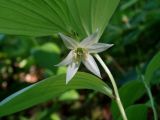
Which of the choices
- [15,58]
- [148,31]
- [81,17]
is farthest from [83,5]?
[15,58]

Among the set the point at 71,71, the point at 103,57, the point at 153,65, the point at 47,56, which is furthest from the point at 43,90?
the point at 103,57

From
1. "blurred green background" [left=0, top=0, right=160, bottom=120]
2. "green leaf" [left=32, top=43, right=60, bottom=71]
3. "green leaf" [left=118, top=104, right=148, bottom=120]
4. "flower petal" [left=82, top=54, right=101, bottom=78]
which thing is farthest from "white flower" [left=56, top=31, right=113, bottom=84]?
"green leaf" [left=32, top=43, right=60, bottom=71]

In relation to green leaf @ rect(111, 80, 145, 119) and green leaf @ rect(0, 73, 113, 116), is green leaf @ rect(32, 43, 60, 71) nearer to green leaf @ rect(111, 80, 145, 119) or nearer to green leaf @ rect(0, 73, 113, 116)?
green leaf @ rect(111, 80, 145, 119)

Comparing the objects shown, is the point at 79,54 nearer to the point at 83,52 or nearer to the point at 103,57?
the point at 83,52

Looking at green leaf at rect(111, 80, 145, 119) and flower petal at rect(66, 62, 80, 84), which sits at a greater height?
green leaf at rect(111, 80, 145, 119)

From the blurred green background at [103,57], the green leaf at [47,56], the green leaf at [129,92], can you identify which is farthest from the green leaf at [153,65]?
the green leaf at [47,56]

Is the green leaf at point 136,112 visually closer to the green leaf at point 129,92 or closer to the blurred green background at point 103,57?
the green leaf at point 129,92

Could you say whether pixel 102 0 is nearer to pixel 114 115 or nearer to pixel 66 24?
→ pixel 66 24
